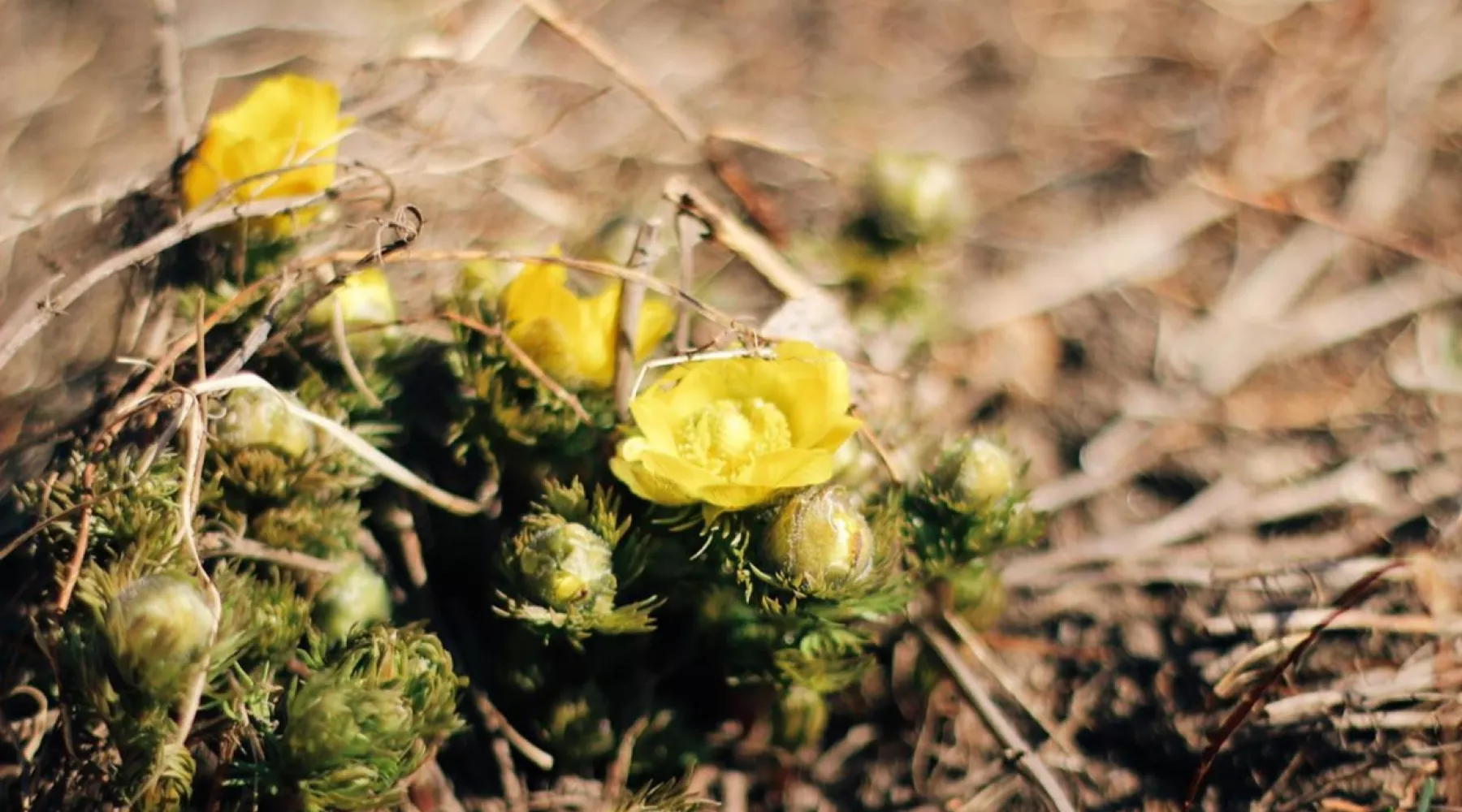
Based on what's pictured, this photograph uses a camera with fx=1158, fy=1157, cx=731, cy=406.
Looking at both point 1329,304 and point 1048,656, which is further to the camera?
point 1329,304

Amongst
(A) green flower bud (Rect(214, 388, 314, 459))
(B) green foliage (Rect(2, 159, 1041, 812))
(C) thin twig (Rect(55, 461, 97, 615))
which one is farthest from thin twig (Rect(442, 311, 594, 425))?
(C) thin twig (Rect(55, 461, 97, 615))

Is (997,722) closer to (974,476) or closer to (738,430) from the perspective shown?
(974,476)

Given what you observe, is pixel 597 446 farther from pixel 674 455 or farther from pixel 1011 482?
pixel 1011 482

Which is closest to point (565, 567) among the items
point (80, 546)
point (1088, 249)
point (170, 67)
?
point (80, 546)

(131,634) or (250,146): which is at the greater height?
(250,146)

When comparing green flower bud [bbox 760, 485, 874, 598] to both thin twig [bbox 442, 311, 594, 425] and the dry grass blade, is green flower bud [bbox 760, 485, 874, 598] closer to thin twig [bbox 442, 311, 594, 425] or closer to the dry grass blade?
thin twig [bbox 442, 311, 594, 425]

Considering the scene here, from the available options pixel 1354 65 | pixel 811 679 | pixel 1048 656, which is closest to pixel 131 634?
pixel 811 679

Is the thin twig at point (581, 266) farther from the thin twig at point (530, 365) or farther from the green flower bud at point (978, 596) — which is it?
the green flower bud at point (978, 596)
